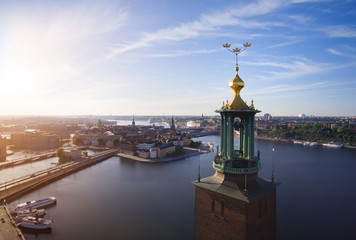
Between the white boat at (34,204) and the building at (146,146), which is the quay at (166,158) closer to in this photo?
the building at (146,146)

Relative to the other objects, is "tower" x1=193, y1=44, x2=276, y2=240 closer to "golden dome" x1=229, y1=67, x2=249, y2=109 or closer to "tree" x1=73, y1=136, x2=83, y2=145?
"golden dome" x1=229, y1=67, x2=249, y2=109

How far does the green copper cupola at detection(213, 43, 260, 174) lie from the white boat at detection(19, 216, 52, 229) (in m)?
12.4

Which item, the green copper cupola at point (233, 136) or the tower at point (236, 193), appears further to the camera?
the green copper cupola at point (233, 136)

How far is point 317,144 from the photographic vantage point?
51.4m

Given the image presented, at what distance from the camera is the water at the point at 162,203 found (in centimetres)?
1223

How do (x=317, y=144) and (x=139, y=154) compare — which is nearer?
(x=139, y=154)

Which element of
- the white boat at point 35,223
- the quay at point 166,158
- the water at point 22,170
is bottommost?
the water at point 22,170

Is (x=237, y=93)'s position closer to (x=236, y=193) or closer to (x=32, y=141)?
(x=236, y=193)

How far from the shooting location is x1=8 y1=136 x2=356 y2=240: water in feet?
40.1

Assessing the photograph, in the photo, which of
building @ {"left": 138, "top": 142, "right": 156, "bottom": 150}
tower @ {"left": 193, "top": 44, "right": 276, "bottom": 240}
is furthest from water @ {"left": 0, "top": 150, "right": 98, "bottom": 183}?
Result: tower @ {"left": 193, "top": 44, "right": 276, "bottom": 240}

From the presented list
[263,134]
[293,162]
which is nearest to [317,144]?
[263,134]

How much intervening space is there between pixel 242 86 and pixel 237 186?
1884mm

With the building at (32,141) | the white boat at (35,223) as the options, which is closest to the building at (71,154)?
the building at (32,141)

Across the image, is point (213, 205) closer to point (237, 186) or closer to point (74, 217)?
point (237, 186)
